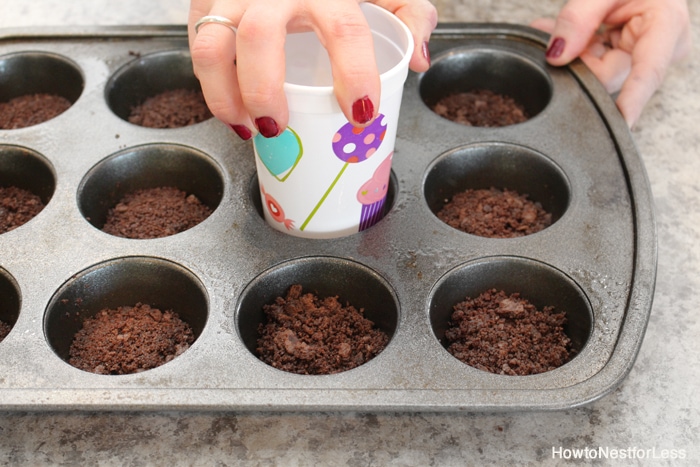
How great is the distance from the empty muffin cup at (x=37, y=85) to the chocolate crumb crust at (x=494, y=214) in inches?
28.7

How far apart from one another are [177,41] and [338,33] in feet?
2.22

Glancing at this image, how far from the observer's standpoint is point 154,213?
1144mm

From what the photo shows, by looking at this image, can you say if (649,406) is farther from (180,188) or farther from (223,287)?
(180,188)

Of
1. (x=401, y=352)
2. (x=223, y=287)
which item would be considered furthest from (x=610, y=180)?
(x=223, y=287)

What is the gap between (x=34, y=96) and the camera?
1.36 m

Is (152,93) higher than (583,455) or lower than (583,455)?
lower

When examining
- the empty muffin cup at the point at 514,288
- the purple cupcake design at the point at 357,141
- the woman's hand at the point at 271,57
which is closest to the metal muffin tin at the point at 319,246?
the empty muffin cup at the point at 514,288

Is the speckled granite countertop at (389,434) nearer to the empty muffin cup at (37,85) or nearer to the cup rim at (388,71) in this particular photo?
the cup rim at (388,71)

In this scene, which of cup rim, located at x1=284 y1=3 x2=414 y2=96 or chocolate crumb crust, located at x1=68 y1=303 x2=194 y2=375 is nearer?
cup rim, located at x1=284 y1=3 x2=414 y2=96

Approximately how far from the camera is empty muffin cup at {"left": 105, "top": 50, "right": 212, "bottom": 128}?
4.27 ft

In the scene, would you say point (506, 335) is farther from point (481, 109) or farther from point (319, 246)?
point (481, 109)

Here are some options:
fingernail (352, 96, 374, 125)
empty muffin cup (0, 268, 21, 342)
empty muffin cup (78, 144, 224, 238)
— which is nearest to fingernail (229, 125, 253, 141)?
fingernail (352, 96, 374, 125)

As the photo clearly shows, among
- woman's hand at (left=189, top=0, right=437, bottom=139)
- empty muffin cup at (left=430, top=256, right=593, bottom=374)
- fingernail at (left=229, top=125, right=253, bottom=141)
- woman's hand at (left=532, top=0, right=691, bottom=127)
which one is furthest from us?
woman's hand at (left=532, top=0, right=691, bottom=127)

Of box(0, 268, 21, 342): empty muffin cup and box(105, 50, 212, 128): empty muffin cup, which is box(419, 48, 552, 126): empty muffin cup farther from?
box(0, 268, 21, 342): empty muffin cup
